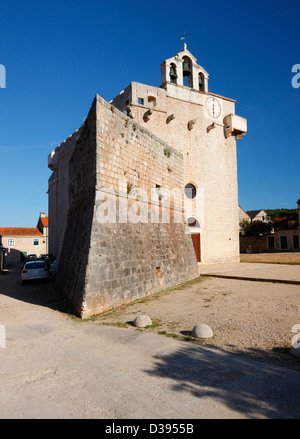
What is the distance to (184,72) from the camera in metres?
19.6

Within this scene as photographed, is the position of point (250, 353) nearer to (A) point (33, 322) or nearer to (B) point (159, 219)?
(A) point (33, 322)

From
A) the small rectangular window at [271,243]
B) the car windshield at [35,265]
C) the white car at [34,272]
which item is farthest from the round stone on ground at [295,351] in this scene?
the small rectangular window at [271,243]

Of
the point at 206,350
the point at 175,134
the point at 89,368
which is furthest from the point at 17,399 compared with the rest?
the point at 175,134

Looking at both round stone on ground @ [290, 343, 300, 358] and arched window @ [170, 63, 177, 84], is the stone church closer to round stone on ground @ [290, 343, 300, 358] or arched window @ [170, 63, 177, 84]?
arched window @ [170, 63, 177, 84]

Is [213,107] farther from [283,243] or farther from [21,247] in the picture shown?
[21,247]

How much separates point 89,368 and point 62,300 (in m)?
5.27

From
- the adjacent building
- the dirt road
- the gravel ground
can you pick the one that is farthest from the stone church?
the adjacent building

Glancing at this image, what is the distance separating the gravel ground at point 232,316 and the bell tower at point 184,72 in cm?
1455

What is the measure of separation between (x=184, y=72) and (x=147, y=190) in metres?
13.0

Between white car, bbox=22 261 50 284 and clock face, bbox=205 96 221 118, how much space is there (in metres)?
15.4

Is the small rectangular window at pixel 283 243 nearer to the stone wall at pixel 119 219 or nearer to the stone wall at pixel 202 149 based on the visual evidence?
the stone wall at pixel 202 149

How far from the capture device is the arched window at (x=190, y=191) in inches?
741

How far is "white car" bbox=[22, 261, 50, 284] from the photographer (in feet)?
43.8

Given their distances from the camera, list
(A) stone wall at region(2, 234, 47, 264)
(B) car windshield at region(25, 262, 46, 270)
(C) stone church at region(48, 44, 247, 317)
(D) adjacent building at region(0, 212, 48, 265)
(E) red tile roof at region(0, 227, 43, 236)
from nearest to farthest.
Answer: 1. (C) stone church at region(48, 44, 247, 317)
2. (B) car windshield at region(25, 262, 46, 270)
3. (A) stone wall at region(2, 234, 47, 264)
4. (D) adjacent building at region(0, 212, 48, 265)
5. (E) red tile roof at region(0, 227, 43, 236)
